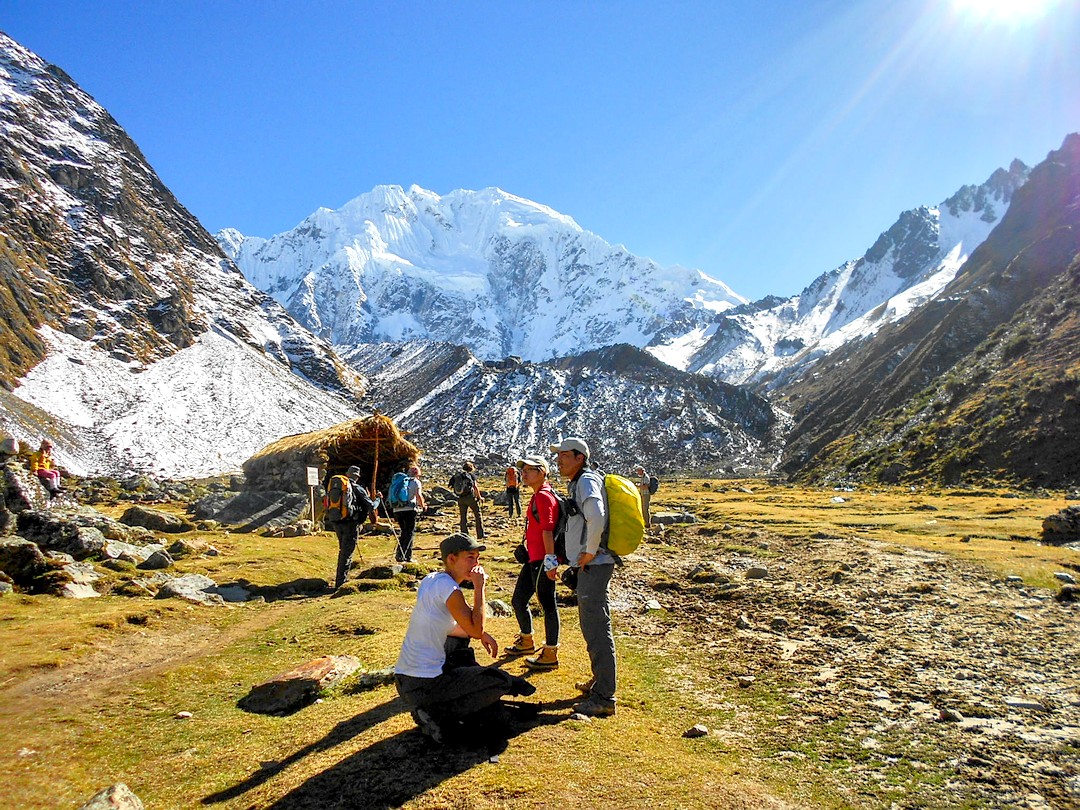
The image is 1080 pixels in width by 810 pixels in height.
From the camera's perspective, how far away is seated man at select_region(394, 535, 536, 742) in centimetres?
554

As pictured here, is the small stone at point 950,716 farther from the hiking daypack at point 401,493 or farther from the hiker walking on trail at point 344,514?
the hiking daypack at point 401,493

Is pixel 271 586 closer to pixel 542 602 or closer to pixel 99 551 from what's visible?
pixel 99 551

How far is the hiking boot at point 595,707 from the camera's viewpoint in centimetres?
645

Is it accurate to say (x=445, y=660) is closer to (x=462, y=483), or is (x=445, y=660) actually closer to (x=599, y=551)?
(x=599, y=551)

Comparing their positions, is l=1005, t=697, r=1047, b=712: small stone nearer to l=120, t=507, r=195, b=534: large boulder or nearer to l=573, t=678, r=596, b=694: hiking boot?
l=573, t=678, r=596, b=694: hiking boot

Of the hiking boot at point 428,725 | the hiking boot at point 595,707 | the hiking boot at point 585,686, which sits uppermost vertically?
the hiking boot at point 428,725

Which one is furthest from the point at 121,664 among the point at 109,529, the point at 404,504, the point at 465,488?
the point at 465,488

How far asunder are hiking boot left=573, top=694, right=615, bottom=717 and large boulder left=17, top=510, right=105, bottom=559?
11829 millimetres

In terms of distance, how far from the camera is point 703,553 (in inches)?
771

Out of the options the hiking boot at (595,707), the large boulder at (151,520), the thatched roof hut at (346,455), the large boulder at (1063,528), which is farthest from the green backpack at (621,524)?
the thatched roof hut at (346,455)

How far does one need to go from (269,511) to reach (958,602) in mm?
24050

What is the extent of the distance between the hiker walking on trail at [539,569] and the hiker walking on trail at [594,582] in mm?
573

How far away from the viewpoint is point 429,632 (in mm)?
5723

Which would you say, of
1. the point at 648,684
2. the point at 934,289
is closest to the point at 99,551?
the point at 648,684
